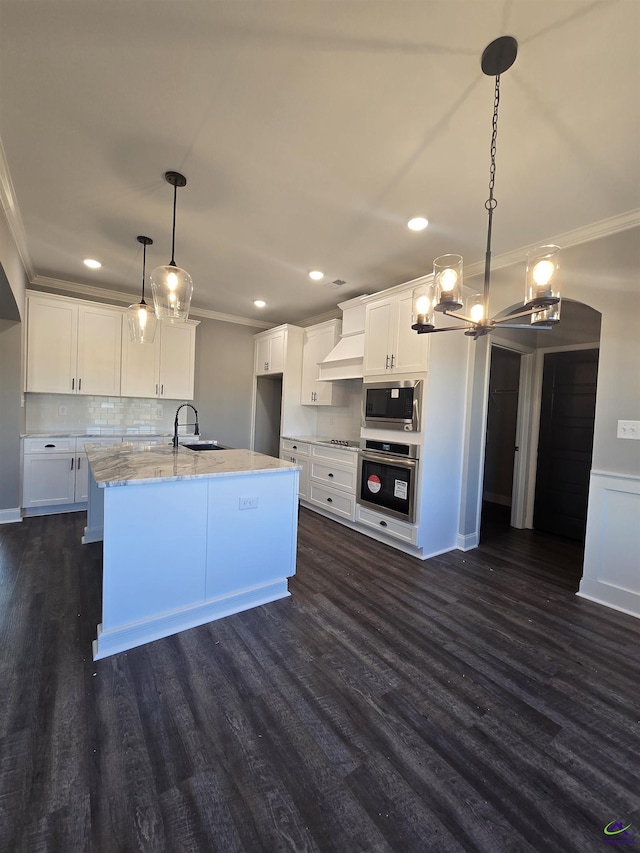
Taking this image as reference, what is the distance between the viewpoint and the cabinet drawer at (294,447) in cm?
477

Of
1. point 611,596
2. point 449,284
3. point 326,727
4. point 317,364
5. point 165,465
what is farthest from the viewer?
point 317,364

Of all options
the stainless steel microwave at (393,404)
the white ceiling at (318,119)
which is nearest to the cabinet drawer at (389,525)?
the stainless steel microwave at (393,404)

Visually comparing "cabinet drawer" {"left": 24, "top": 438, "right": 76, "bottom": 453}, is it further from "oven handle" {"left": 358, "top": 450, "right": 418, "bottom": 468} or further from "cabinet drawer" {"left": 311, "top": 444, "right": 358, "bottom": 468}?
"oven handle" {"left": 358, "top": 450, "right": 418, "bottom": 468}

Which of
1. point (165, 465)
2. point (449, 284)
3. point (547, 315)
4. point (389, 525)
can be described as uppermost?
point (449, 284)

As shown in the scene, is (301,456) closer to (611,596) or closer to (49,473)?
(49,473)

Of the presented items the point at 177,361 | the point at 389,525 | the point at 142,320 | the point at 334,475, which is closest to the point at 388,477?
the point at 389,525

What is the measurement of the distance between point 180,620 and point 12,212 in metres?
3.28

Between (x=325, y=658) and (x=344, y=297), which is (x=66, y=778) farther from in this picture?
(x=344, y=297)

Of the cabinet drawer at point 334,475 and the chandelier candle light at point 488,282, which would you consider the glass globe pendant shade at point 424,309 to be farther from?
the cabinet drawer at point 334,475

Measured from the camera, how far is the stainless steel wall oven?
10.8ft

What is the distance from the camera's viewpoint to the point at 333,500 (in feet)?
14.0

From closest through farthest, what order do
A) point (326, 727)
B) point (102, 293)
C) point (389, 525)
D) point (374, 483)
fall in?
point (326, 727) → point (389, 525) → point (374, 483) → point (102, 293)

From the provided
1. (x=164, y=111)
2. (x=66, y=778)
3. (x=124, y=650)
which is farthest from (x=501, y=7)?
(x=124, y=650)

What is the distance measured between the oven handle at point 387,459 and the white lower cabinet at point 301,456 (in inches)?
43.0
